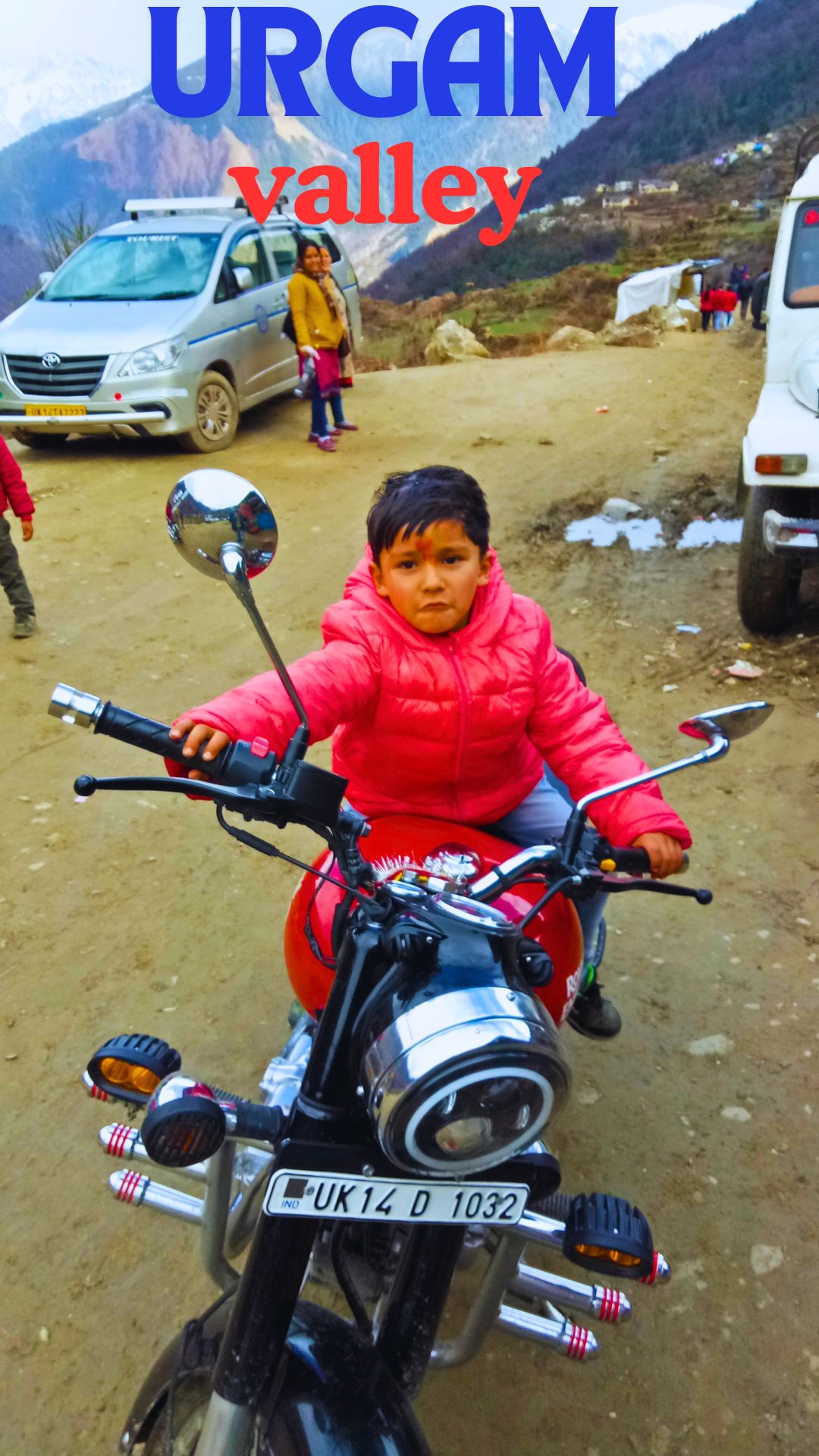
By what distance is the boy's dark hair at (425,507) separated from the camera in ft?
5.76

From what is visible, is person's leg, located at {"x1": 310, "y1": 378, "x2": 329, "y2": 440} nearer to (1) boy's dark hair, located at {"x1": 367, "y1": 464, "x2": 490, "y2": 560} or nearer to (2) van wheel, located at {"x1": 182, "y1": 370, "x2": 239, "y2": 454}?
(2) van wheel, located at {"x1": 182, "y1": 370, "x2": 239, "y2": 454}

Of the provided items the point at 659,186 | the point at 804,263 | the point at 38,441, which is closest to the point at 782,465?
the point at 804,263

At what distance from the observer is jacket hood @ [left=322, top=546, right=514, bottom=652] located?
6.28 feet

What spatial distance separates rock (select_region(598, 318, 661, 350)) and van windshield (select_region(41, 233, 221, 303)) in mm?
6922

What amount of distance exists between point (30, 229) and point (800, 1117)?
15.2m

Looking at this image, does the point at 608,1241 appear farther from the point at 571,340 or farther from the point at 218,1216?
the point at 571,340

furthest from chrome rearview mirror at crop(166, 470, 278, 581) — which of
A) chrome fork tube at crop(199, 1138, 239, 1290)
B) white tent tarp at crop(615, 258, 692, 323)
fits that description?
white tent tarp at crop(615, 258, 692, 323)

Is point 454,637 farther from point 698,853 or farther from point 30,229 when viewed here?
point 30,229

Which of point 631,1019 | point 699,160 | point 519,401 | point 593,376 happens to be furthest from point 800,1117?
point 699,160

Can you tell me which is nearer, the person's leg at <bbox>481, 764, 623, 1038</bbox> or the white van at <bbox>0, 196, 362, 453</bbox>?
the person's leg at <bbox>481, 764, 623, 1038</bbox>

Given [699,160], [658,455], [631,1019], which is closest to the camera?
[631,1019]

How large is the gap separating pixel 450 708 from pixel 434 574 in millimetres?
256

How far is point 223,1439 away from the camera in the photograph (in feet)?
4.07

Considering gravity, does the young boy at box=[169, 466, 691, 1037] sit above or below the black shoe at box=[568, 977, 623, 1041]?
above
